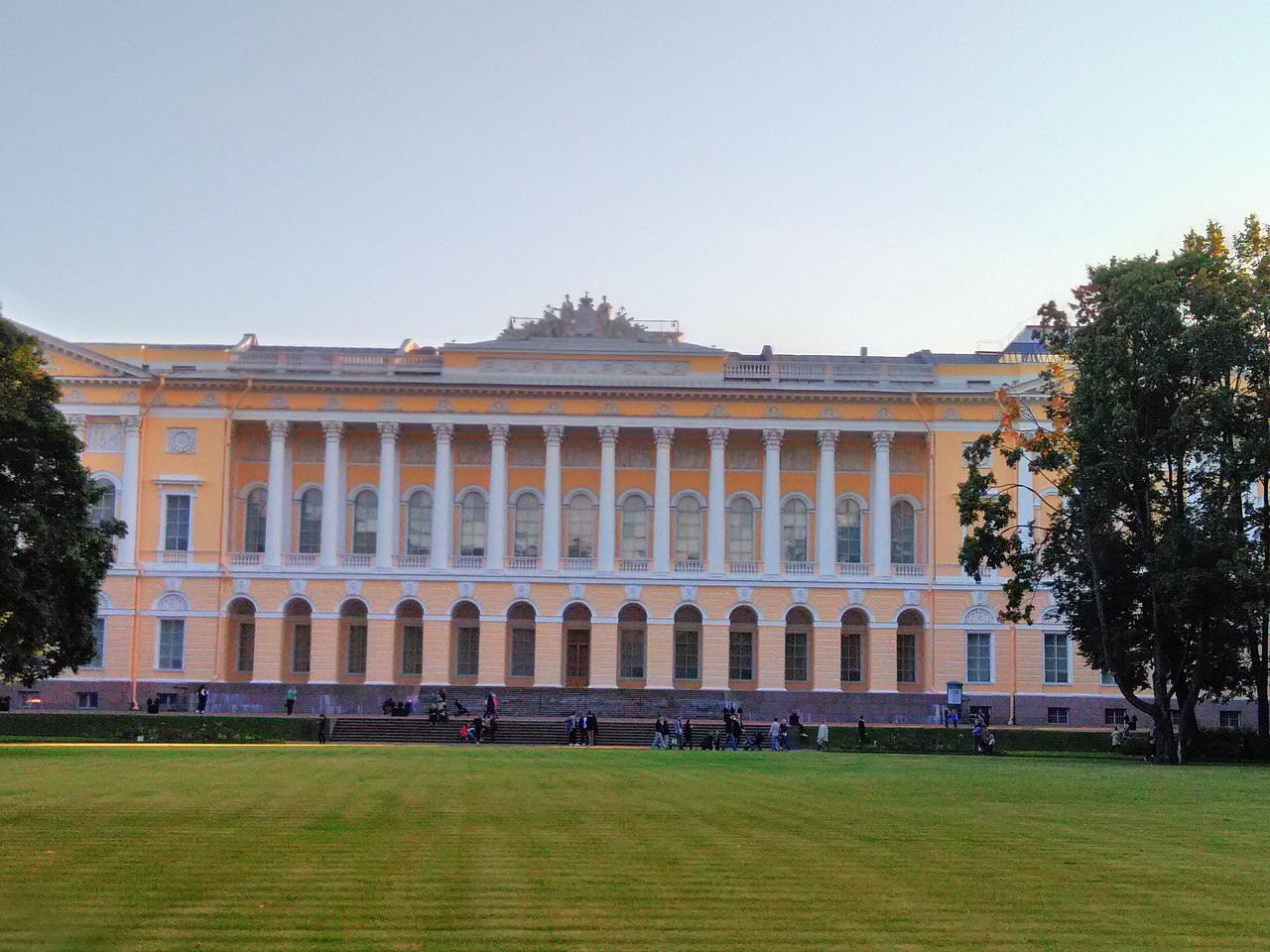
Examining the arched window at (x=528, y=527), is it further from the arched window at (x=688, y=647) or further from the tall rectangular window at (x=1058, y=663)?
the tall rectangular window at (x=1058, y=663)

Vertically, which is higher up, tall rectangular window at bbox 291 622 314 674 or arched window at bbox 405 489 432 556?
arched window at bbox 405 489 432 556

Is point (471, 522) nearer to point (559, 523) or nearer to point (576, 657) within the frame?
point (559, 523)

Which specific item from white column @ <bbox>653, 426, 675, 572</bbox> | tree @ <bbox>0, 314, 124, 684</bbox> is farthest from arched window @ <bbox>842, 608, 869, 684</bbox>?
tree @ <bbox>0, 314, 124, 684</bbox>

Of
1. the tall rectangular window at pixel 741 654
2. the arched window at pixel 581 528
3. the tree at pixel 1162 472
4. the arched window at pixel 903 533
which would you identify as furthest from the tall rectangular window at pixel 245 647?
the tree at pixel 1162 472

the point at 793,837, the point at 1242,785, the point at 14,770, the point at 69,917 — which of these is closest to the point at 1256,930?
the point at 793,837

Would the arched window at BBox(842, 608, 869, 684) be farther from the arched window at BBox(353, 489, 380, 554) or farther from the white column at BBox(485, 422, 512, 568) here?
the arched window at BBox(353, 489, 380, 554)

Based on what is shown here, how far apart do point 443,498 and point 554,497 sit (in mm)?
4626

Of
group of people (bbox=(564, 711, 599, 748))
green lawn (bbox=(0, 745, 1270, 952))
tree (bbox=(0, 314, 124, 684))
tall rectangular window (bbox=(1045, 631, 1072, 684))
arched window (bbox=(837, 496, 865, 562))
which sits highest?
arched window (bbox=(837, 496, 865, 562))

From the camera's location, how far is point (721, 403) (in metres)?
65.9

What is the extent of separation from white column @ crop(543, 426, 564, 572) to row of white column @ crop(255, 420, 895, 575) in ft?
0.14

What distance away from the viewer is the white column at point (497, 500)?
65.8 m

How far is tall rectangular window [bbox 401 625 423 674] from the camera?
66.7 meters

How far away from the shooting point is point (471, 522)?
67125 millimetres

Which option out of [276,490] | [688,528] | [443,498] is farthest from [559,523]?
[276,490]
